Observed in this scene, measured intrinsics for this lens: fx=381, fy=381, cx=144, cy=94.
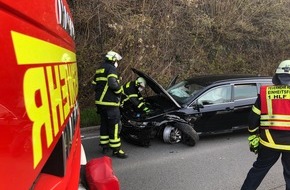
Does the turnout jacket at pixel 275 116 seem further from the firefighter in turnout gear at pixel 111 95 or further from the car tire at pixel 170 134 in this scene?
the car tire at pixel 170 134

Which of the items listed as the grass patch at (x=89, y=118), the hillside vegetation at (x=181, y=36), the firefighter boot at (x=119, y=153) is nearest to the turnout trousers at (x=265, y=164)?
the firefighter boot at (x=119, y=153)

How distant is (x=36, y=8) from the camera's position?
1.45 metres

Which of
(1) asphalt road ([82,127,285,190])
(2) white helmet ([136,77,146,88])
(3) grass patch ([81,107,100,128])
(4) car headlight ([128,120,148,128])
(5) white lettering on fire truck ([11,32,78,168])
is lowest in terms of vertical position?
(1) asphalt road ([82,127,285,190])

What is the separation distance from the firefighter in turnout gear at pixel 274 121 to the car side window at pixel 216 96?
3.55m

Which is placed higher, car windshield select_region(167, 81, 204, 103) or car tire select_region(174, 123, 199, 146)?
car windshield select_region(167, 81, 204, 103)

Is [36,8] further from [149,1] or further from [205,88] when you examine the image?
[149,1]

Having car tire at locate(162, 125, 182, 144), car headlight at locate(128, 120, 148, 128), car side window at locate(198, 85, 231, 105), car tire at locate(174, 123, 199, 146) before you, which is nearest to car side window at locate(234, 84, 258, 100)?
car side window at locate(198, 85, 231, 105)

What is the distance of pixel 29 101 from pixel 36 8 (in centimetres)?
42

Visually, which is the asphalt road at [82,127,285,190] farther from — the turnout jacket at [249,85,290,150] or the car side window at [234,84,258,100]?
the turnout jacket at [249,85,290,150]

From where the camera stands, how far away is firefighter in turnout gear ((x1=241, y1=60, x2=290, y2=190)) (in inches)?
162

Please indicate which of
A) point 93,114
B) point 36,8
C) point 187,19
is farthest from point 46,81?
point 187,19

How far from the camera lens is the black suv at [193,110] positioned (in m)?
7.37

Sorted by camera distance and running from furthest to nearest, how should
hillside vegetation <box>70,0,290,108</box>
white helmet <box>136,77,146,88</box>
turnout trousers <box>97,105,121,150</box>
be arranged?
hillside vegetation <box>70,0,290,108</box>, white helmet <box>136,77,146,88</box>, turnout trousers <box>97,105,121,150</box>

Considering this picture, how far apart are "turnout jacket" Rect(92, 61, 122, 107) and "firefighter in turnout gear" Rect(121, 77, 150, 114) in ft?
4.04
